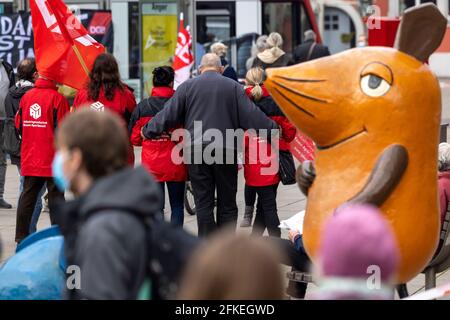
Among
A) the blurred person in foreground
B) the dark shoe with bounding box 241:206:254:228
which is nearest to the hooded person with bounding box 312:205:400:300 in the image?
the blurred person in foreground

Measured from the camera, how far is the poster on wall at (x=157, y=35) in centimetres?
1795

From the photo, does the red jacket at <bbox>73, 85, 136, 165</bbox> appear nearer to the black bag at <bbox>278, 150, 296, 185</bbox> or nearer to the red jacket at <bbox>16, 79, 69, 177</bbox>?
the red jacket at <bbox>16, 79, 69, 177</bbox>

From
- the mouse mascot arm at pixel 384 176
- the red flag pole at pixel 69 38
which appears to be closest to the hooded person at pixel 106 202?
the mouse mascot arm at pixel 384 176

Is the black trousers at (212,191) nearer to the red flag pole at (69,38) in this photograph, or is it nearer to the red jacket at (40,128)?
the red jacket at (40,128)

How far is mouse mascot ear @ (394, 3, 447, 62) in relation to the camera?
20.6 ft

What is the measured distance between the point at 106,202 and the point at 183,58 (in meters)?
Result: 12.1

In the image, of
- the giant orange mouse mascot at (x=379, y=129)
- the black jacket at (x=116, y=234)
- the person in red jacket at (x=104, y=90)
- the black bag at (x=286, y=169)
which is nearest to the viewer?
the black jacket at (x=116, y=234)

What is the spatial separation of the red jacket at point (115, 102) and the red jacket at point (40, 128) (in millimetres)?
260

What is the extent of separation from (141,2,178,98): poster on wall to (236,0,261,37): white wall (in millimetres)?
5236

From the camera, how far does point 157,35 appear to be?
18.2 meters

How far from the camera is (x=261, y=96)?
9812 mm

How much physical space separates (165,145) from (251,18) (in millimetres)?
14277

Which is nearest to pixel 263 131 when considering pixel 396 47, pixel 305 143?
pixel 305 143

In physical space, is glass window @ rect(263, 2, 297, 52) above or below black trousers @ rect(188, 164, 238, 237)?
above
